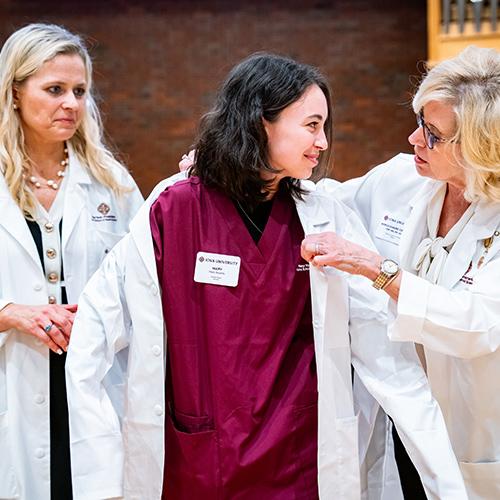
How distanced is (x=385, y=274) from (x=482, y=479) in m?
0.65

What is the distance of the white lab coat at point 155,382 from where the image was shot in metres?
1.96

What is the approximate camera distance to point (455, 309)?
2.04m

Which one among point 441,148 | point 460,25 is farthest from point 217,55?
point 441,148

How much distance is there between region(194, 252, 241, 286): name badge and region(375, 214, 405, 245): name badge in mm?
640

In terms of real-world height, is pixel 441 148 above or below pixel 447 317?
above

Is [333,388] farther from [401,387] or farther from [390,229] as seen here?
[390,229]

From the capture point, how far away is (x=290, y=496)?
2.04m

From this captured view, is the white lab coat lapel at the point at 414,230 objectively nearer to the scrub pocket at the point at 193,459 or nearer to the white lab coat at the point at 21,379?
the scrub pocket at the point at 193,459

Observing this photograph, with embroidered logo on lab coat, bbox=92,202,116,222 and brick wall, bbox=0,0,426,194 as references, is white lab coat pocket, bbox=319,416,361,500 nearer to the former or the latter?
embroidered logo on lab coat, bbox=92,202,116,222

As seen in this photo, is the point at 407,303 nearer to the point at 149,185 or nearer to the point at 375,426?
the point at 375,426

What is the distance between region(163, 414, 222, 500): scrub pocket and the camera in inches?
78.8

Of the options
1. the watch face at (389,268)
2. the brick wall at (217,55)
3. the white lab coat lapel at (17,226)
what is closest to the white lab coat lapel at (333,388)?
the watch face at (389,268)

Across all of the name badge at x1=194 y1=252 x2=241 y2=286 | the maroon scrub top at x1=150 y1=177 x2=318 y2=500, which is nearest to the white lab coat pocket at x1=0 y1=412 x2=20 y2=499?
the maroon scrub top at x1=150 y1=177 x2=318 y2=500

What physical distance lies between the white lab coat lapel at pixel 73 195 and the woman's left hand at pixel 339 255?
2.61 ft
